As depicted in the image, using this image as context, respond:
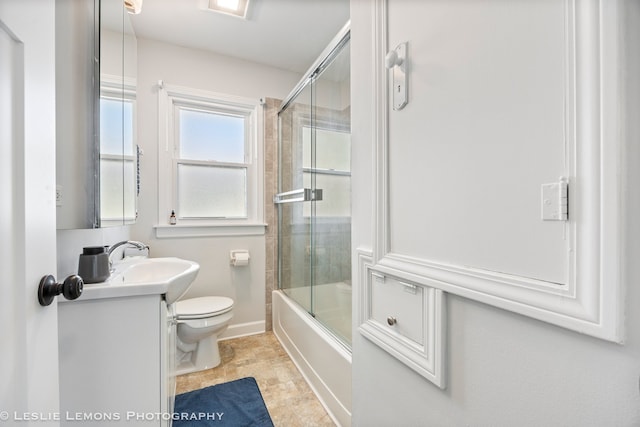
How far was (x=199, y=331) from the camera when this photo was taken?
178 cm

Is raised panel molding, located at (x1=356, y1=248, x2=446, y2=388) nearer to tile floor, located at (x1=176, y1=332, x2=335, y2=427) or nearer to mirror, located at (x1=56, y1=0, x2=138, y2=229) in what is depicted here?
tile floor, located at (x1=176, y1=332, x2=335, y2=427)

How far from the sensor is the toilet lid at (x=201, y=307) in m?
1.77

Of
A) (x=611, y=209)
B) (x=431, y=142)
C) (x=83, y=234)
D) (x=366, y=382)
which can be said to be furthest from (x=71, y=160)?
(x=611, y=209)

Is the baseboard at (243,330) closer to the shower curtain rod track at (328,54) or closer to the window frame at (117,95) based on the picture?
the window frame at (117,95)

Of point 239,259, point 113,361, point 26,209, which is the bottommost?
point 113,361

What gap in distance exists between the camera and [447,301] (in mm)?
671

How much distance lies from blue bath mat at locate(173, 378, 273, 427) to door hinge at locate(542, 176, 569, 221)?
1597 mm

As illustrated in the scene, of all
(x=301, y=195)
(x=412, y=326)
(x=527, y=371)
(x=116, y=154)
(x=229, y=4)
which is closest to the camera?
(x=527, y=371)

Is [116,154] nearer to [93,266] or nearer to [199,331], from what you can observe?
[93,266]

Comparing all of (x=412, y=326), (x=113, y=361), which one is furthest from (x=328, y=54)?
(x=113, y=361)

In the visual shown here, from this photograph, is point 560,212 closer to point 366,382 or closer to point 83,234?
point 366,382

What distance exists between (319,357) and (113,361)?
3.44 feet

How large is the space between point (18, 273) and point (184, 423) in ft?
4.39

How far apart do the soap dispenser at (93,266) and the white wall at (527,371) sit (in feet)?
3.59
